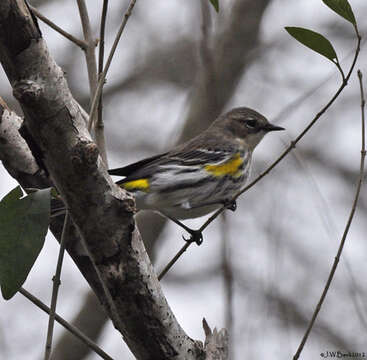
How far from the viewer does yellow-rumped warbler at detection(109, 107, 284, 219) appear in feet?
16.0

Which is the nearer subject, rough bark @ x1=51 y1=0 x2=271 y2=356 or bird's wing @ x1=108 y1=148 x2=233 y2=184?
bird's wing @ x1=108 y1=148 x2=233 y2=184

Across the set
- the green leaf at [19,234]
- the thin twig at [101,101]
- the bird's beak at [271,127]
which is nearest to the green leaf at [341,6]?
→ the thin twig at [101,101]

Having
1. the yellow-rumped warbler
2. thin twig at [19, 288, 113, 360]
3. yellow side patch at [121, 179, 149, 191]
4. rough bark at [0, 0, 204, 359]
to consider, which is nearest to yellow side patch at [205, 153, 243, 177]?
the yellow-rumped warbler

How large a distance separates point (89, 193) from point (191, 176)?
267cm

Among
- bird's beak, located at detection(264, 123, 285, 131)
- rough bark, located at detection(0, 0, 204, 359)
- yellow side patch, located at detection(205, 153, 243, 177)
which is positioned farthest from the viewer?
bird's beak, located at detection(264, 123, 285, 131)

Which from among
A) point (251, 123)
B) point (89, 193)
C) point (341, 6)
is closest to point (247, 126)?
point (251, 123)

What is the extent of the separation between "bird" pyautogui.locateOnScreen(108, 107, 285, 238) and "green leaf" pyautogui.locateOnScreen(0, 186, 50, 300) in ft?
5.17

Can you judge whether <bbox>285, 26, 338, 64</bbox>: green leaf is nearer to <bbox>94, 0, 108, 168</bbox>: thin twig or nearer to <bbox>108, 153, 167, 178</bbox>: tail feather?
<bbox>94, 0, 108, 168</bbox>: thin twig

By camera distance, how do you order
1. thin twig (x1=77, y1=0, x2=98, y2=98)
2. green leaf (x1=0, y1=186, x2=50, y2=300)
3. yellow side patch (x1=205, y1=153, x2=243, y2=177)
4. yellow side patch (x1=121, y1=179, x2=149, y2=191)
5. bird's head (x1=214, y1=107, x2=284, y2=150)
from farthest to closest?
bird's head (x1=214, y1=107, x2=284, y2=150) → yellow side patch (x1=205, y1=153, x2=243, y2=177) → yellow side patch (x1=121, y1=179, x2=149, y2=191) → thin twig (x1=77, y1=0, x2=98, y2=98) → green leaf (x1=0, y1=186, x2=50, y2=300)

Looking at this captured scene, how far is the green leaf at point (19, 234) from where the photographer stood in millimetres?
2834

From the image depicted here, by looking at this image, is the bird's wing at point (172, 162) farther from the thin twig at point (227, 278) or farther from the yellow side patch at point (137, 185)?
the thin twig at point (227, 278)

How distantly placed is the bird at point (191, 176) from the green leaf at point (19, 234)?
5.17ft

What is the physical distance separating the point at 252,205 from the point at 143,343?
21.1 feet

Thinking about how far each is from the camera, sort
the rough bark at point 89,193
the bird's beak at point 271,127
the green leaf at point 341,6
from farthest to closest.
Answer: the bird's beak at point 271,127
the green leaf at point 341,6
the rough bark at point 89,193
